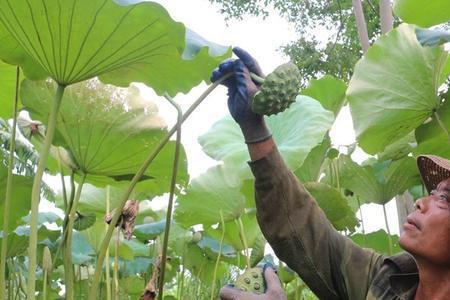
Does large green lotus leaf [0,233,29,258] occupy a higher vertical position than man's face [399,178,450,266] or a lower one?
lower

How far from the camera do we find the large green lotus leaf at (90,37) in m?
1.38

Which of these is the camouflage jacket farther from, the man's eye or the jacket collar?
the man's eye

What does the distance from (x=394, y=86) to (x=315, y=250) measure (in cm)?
82

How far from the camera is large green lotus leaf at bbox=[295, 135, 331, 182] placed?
7.88 feet

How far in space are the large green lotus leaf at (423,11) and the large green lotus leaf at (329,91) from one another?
1.63 ft

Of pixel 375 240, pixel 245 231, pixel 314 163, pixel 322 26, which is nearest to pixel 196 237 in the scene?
pixel 245 231

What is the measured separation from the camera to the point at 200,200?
Answer: 2750 millimetres

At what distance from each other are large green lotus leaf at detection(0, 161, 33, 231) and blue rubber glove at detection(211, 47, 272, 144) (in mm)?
817

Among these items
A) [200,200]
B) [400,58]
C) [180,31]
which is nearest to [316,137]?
[400,58]

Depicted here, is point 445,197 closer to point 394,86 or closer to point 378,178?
point 394,86

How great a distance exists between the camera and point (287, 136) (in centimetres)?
215

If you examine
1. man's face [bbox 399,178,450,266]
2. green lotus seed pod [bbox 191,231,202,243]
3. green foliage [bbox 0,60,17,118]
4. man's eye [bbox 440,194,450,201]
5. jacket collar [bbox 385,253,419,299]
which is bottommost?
green lotus seed pod [bbox 191,231,202,243]

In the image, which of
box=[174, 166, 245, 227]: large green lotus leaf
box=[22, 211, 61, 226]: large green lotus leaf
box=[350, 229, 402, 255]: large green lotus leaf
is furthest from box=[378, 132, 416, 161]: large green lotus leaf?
box=[22, 211, 61, 226]: large green lotus leaf

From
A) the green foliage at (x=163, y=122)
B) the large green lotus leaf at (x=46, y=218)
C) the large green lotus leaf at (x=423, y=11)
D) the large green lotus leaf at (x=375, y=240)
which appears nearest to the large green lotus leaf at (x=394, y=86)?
the green foliage at (x=163, y=122)
